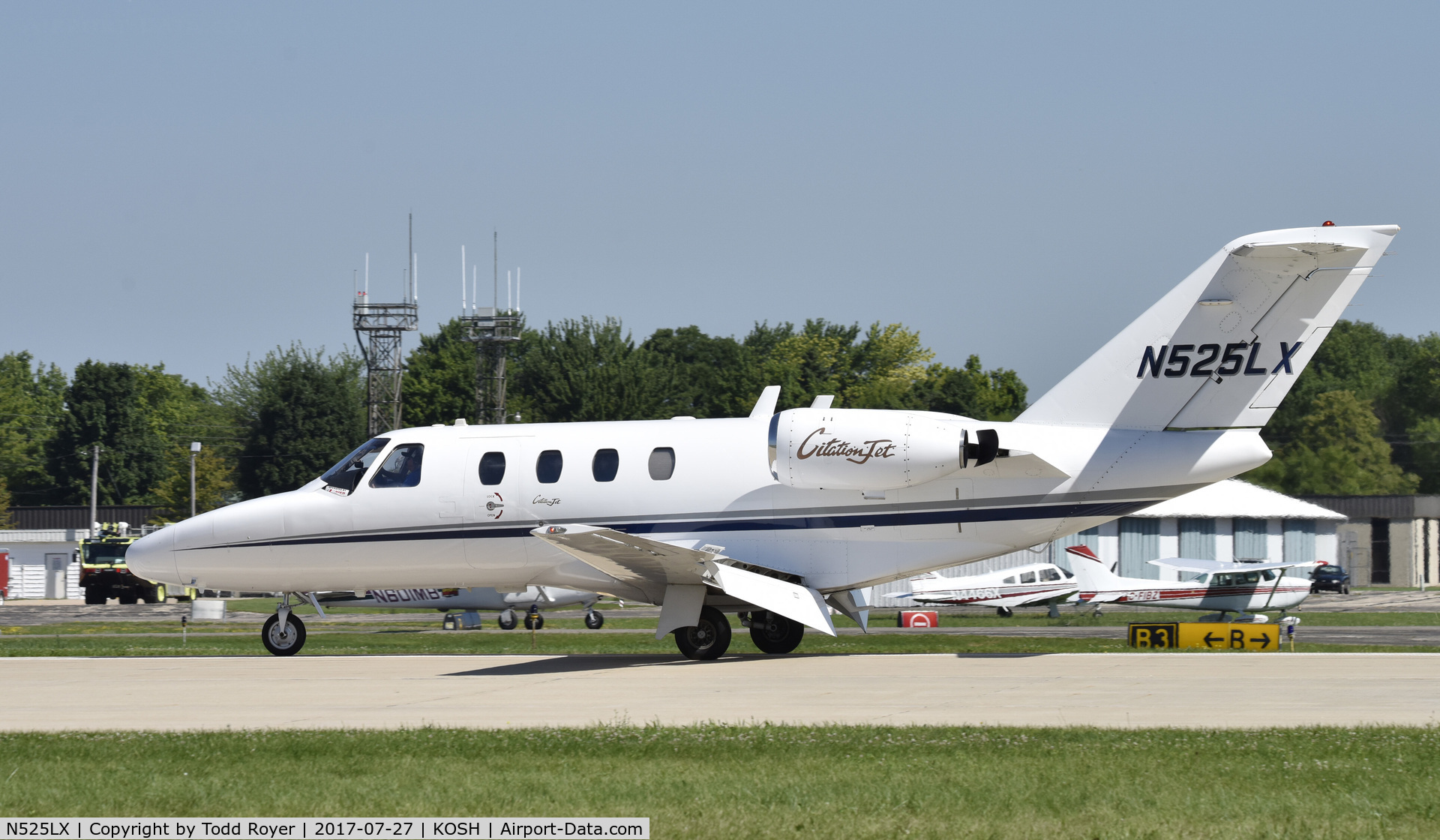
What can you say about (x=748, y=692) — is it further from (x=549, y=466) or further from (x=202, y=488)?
(x=202, y=488)

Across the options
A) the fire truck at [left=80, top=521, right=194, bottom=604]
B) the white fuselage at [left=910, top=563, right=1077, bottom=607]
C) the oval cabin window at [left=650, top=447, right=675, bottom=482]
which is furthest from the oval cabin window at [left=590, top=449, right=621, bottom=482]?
the fire truck at [left=80, top=521, right=194, bottom=604]

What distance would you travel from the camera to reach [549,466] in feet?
63.2

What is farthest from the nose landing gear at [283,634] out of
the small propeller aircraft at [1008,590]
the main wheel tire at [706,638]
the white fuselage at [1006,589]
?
the white fuselage at [1006,589]

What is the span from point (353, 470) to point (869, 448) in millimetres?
7697

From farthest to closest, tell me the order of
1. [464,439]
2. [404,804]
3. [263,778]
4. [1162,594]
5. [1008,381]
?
1. [1008,381]
2. [1162,594]
3. [464,439]
4. [263,778]
5. [404,804]

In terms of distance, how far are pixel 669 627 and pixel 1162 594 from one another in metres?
24.4

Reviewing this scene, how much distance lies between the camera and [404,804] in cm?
863

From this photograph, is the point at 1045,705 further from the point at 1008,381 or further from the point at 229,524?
the point at 1008,381

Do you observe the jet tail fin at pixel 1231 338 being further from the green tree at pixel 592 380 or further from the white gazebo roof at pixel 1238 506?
the green tree at pixel 592 380

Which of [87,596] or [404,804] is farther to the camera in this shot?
[87,596]

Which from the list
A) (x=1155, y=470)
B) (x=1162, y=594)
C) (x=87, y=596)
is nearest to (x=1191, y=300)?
(x=1155, y=470)

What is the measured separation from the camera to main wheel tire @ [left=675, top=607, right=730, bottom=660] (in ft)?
62.1

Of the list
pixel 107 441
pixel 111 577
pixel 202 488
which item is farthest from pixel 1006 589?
pixel 107 441

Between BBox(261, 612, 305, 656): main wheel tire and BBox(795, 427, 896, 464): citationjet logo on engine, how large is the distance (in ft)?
28.3
